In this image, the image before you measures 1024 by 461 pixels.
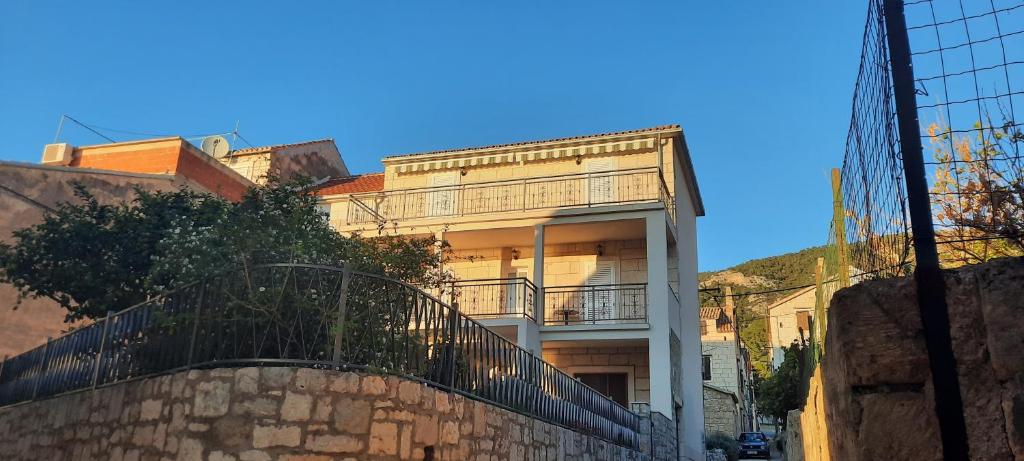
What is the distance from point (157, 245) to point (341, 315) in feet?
15.1

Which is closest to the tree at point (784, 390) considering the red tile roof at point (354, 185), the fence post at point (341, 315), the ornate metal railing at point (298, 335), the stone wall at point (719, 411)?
the ornate metal railing at point (298, 335)

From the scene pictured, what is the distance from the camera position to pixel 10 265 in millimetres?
9992

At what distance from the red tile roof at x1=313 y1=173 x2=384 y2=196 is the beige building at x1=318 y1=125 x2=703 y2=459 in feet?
7.16

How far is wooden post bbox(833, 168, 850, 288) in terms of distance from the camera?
4.27 metres

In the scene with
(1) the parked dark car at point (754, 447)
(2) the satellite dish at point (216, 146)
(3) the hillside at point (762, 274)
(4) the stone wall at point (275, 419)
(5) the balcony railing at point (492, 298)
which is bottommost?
(1) the parked dark car at point (754, 447)

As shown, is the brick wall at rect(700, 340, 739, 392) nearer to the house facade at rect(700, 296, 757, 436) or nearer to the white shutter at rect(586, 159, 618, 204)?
the house facade at rect(700, 296, 757, 436)

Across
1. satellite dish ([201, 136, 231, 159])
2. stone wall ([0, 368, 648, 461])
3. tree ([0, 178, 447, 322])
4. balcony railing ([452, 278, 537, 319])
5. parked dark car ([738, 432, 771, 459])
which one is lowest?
parked dark car ([738, 432, 771, 459])

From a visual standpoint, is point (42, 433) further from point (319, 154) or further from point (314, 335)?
point (319, 154)

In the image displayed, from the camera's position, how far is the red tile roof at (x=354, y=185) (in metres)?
21.1

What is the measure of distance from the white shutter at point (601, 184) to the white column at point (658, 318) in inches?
63.4

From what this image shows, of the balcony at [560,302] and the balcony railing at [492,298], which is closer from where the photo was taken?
the balcony at [560,302]

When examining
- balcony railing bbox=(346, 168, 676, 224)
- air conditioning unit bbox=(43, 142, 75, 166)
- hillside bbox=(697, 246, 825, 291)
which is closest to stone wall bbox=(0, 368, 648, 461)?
balcony railing bbox=(346, 168, 676, 224)

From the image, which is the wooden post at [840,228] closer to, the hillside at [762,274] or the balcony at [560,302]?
the balcony at [560,302]

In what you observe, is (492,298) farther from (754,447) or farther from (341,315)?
(754,447)
